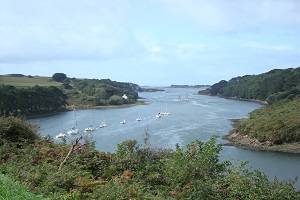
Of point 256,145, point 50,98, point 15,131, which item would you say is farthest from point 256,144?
point 50,98

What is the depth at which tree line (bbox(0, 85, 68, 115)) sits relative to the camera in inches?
2227

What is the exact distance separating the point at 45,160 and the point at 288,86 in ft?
287

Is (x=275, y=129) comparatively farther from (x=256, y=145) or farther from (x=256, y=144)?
(x=256, y=145)

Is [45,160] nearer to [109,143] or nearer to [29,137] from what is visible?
[29,137]

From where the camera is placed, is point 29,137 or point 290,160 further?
point 290,160

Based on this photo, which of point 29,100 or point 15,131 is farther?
point 29,100

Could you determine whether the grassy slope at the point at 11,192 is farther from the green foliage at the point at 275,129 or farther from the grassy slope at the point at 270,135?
the green foliage at the point at 275,129

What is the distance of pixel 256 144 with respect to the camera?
3847cm

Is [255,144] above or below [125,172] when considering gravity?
below

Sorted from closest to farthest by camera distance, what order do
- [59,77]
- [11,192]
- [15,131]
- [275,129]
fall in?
[11,192] < [15,131] < [275,129] < [59,77]

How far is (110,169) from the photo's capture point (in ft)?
31.1

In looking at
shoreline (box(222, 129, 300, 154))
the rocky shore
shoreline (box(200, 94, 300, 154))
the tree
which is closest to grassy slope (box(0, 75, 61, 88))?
the tree

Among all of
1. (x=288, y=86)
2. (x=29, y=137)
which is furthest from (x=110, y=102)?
(x=29, y=137)

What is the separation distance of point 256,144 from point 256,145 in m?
0.37
